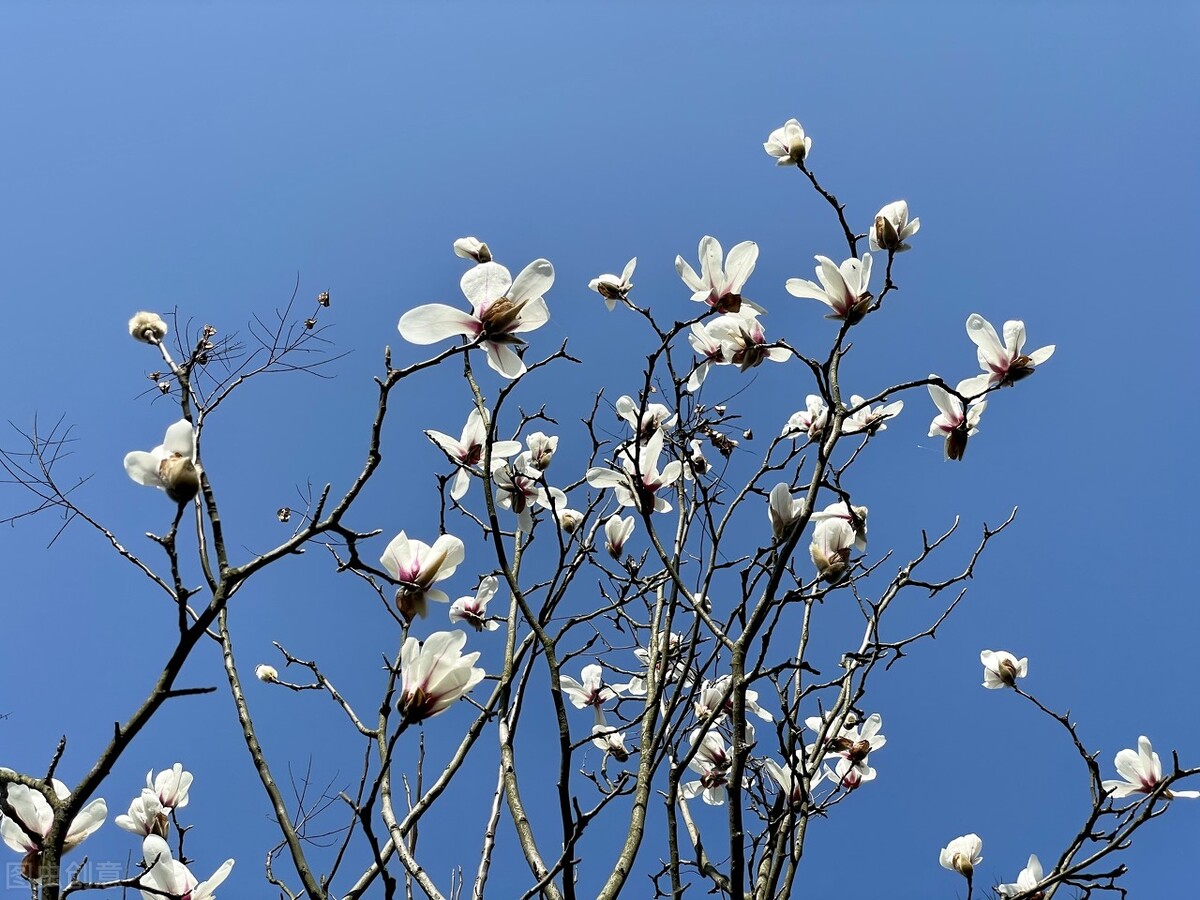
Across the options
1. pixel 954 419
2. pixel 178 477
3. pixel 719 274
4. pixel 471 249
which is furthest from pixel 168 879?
pixel 954 419

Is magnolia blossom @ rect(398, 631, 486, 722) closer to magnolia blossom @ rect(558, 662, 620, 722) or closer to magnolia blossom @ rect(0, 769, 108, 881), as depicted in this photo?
magnolia blossom @ rect(0, 769, 108, 881)

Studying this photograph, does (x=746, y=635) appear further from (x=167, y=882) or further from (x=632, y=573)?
(x=167, y=882)

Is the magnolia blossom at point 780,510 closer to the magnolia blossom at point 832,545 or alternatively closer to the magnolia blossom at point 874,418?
the magnolia blossom at point 832,545

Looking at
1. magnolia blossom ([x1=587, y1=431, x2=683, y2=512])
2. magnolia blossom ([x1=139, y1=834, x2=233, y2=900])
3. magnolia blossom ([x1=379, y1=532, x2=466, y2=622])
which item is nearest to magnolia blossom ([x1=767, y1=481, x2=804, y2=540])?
magnolia blossom ([x1=587, y1=431, x2=683, y2=512])

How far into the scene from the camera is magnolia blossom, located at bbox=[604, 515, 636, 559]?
2520mm

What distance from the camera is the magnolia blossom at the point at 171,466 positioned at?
1.04 meters

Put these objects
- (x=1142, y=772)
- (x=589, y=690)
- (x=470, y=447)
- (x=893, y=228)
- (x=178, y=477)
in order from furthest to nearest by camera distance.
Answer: (x=589, y=690)
(x=1142, y=772)
(x=470, y=447)
(x=893, y=228)
(x=178, y=477)

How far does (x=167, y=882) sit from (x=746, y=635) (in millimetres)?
1175

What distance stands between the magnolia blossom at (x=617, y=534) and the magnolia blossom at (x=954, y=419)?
0.98 metres

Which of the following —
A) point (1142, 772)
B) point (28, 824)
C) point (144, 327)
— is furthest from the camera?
point (1142, 772)

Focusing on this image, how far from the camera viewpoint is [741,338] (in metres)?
1.92

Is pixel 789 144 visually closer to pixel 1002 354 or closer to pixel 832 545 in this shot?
pixel 1002 354

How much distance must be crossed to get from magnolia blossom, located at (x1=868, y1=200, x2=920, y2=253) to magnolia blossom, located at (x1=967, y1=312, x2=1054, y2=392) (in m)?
0.26

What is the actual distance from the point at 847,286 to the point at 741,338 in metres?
0.30
